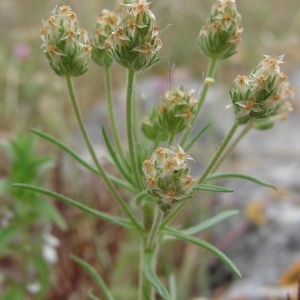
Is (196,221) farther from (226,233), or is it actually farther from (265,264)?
(265,264)

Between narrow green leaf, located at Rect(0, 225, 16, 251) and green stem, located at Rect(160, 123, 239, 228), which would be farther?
narrow green leaf, located at Rect(0, 225, 16, 251)

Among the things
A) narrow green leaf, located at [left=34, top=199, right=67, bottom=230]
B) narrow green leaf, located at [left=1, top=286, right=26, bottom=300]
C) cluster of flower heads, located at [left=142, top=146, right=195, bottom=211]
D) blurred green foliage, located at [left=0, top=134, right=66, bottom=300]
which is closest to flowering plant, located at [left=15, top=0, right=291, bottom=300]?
cluster of flower heads, located at [left=142, top=146, right=195, bottom=211]

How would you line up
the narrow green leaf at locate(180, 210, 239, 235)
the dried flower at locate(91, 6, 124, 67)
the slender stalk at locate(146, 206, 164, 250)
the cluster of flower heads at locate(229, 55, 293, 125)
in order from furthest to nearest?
the narrow green leaf at locate(180, 210, 239, 235) → the dried flower at locate(91, 6, 124, 67) → the slender stalk at locate(146, 206, 164, 250) → the cluster of flower heads at locate(229, 55, 293, 125)

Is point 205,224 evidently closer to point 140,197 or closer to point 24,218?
point 140,197

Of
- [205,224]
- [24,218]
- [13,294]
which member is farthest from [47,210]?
[205,224]

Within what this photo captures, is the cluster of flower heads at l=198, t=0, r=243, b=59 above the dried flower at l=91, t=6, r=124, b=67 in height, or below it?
above

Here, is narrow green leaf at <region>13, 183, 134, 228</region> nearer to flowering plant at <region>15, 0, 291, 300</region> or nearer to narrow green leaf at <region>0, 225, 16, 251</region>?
flowering plant at <region>15, 0, 291, 300</region>
